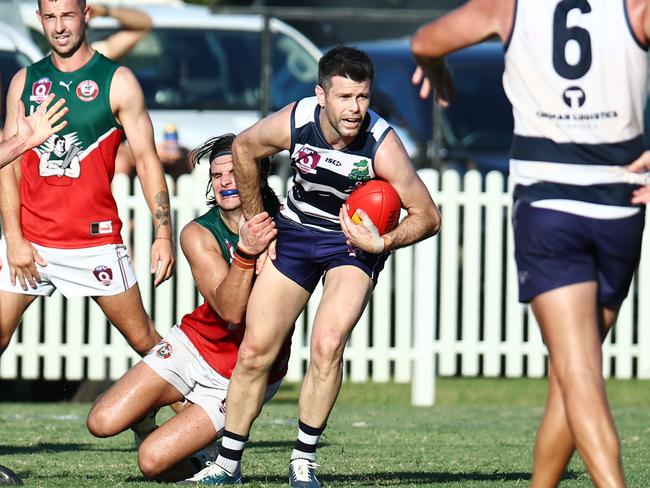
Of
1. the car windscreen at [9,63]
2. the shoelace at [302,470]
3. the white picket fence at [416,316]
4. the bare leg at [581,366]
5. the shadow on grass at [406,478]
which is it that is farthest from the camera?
the car windscreen at [9,63]

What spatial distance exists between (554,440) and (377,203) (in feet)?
4.96

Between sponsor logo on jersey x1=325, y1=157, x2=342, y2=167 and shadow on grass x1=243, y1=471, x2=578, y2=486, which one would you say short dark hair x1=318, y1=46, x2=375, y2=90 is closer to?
sponsor logo on jersey x1=325, y1=157, x2=342, y2=167

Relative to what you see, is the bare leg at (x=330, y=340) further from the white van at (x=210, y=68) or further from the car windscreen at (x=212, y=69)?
the car windscreen at (x=212, y=69)

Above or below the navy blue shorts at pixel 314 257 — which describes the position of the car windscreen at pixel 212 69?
above

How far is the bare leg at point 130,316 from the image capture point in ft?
22.4

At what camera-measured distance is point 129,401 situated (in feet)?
21.1

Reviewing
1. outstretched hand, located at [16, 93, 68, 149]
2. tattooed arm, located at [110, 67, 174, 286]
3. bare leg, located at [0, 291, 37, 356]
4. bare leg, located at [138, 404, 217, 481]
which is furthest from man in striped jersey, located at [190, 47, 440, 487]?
bare leg, located at [0, 291, 37, 356]

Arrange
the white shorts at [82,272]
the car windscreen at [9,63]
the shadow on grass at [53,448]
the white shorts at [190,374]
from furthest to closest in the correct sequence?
the car windscreen at [9,63]
the shadow on grass at [53,448]
the white shorts at [82,272]
the white shorts at [190,374]

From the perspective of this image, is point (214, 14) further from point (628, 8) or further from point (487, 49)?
point (628, 8)

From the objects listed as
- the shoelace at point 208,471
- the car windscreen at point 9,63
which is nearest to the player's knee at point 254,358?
the shoelace at point 208,471

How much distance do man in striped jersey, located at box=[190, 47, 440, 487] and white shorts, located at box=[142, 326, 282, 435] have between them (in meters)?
0.39

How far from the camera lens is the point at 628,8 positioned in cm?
441

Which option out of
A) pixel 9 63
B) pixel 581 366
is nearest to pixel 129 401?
pixel 581 366

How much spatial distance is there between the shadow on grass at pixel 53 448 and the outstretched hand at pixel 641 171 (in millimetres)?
4077
